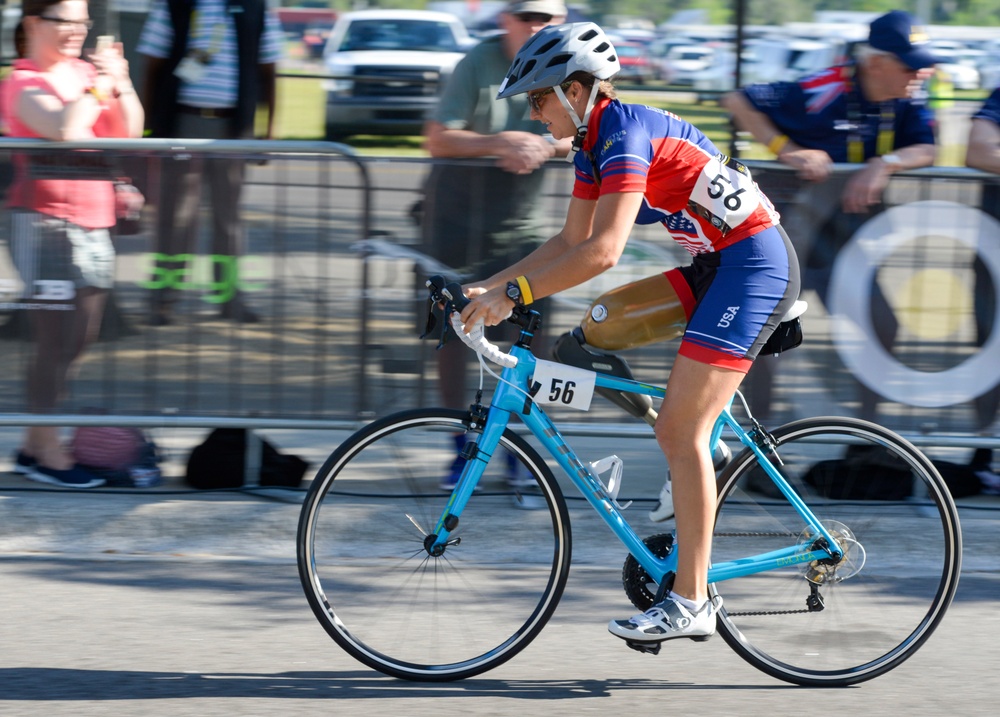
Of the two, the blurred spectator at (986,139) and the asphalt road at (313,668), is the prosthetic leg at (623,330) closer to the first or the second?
the asphalt road at (313,668)

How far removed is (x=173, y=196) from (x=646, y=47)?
15.2m

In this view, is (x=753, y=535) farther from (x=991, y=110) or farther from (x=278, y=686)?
(x=991, y=110)

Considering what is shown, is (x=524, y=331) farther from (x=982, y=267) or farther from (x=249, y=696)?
(x=982, y=267)

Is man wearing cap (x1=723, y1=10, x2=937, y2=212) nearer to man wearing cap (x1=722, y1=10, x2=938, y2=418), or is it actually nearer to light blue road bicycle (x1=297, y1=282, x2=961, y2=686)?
man wearing cap (x1=722, y1=10, x2=938, y2=418)

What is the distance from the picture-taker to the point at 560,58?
382cm

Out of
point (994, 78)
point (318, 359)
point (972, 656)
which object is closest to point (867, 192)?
point (972, 656)

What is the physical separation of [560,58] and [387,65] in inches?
621

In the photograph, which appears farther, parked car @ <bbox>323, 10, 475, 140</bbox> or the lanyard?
parked car @ <bbox>323, 10, 475, 140</bbox>

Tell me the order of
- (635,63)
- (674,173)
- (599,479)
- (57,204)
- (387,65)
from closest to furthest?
(674,173) → (599,479) → (57,204) → (635,63) → (387,65)

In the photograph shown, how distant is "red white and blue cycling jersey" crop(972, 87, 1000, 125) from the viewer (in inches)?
225

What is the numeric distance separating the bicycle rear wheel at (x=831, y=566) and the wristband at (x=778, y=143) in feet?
6.26

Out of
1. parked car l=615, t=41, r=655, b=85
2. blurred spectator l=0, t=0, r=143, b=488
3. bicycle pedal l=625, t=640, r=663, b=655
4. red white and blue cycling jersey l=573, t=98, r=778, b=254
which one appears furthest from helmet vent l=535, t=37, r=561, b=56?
parked car l=615, t=41, r=655, b=85

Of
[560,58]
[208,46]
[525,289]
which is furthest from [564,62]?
[208,46]

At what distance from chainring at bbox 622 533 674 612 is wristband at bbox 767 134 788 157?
2.32m
